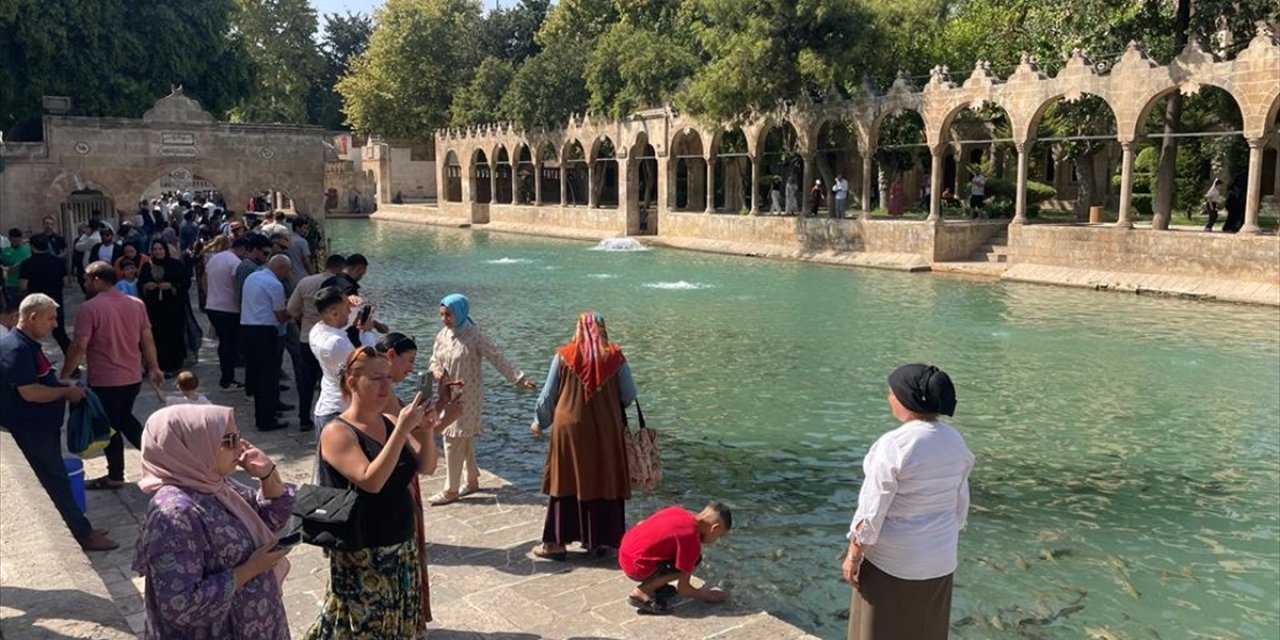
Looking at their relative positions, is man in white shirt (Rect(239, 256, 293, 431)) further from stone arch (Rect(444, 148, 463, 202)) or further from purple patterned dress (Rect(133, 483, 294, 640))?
stone arch (Rect(444, 148, 463, 202))

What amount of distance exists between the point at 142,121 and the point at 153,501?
58.6ft

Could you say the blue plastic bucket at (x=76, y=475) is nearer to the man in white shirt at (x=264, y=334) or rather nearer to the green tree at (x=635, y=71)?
the man in white shirt at (x=264, y=334)

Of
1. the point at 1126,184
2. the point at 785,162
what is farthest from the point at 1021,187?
the point at 785,162

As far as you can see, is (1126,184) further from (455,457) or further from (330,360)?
(330,360)

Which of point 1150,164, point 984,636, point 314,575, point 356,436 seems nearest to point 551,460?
point 314,575

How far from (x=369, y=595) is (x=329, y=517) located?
411 millimetres

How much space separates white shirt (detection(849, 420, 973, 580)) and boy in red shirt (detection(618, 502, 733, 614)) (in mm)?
1268

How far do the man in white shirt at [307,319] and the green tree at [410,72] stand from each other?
162 feet

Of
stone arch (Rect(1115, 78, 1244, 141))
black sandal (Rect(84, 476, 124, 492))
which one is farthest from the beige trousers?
stone arch (Rect(1115, 78, 1244, 141))

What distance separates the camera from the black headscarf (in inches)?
141

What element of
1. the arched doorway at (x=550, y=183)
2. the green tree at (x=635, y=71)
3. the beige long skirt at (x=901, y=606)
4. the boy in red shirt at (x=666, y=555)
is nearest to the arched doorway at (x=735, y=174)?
the green tree at (x=635, y=71)

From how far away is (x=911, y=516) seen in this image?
3719 millimetres

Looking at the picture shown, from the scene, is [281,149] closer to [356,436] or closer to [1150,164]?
[356,436]

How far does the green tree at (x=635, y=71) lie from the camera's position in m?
33.6
